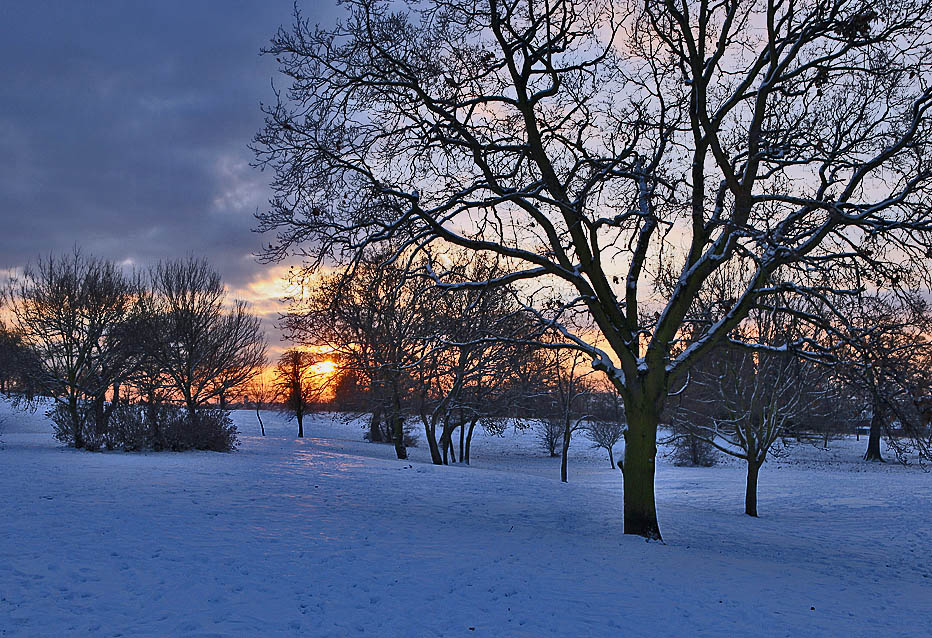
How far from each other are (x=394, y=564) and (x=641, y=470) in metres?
4.98

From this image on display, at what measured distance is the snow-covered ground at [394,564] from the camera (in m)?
5.77

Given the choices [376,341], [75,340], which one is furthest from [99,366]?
[376,341]

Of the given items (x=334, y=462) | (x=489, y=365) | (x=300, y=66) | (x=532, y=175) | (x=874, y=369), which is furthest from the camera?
(x=489, y=365)

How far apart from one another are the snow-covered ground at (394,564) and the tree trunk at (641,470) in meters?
0.47

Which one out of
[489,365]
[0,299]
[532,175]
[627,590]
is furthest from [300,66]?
[0,299]

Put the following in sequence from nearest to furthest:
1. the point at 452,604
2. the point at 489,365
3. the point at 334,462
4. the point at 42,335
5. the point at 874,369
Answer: the point at 452,604
the point at 874,369
the point at 334,462
the point at 42,335
the point at 489,365

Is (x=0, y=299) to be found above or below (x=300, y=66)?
below

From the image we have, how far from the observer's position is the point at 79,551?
695 centimetres

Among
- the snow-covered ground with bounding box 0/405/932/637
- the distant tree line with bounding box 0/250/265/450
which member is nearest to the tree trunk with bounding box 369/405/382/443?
the distant tree line with bounding box 0/250/265/450

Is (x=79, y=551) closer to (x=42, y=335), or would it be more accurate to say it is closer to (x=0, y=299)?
(x=42, y=335)

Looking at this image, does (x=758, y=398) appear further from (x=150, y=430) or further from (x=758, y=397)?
(x=150, y=430)

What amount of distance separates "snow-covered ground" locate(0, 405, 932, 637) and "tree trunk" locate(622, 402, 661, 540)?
1.53 feet

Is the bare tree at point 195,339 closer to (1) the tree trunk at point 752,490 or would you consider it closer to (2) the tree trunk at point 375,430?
(2) the tree trunk at point 375,430

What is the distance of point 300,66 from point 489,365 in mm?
16748
